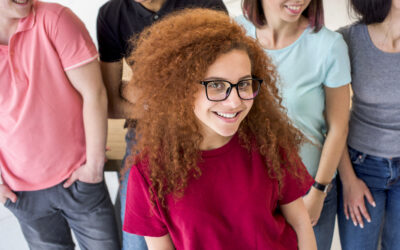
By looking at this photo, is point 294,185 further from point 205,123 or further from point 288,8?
point 288,8

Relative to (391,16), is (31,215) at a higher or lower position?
lower

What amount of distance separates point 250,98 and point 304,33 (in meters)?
0.47

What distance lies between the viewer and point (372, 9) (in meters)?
1.19

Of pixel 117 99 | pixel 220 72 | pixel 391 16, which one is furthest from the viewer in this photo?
pixel 117 99

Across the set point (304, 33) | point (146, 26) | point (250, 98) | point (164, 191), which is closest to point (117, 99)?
point (146, 26)

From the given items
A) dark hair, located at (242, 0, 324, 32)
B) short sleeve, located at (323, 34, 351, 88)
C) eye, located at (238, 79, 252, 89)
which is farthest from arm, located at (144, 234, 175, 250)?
dark hair, located at (242, 0, 324, 32)

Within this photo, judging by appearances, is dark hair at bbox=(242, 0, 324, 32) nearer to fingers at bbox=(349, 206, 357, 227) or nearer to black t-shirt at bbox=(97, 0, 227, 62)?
black t-shirt at bbox=(97, 0, 227, 62)

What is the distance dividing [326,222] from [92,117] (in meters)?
0.99

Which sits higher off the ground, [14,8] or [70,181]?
[14,8]

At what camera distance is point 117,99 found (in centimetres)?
134

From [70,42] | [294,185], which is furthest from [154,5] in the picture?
[294,185]

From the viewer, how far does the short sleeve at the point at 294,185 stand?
1.06m

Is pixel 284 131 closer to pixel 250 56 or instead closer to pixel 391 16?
pixel 250 56

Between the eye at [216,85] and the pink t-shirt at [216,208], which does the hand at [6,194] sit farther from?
the eye at [216,85]
